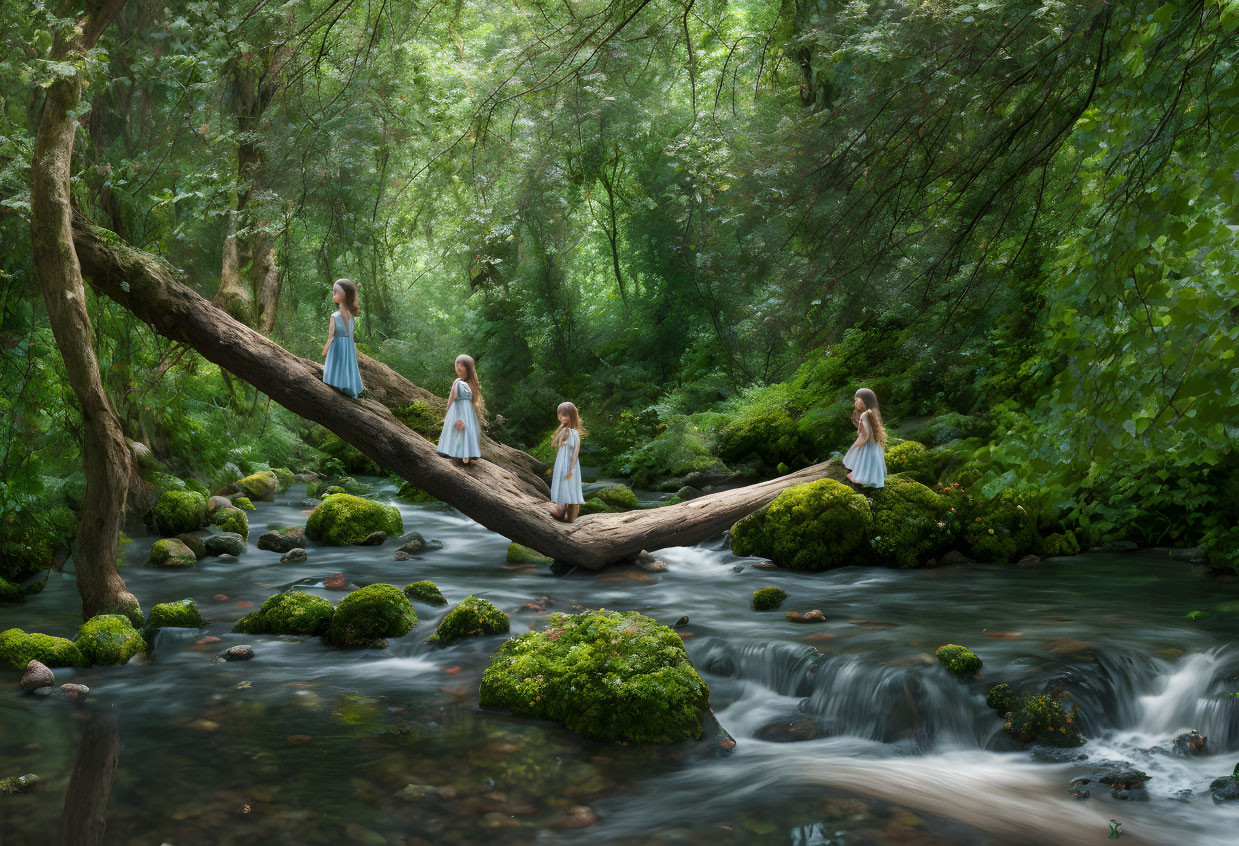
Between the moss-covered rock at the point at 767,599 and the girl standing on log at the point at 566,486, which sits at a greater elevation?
the girl standing on log at the point at 566,486

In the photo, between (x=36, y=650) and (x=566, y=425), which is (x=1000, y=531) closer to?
(x=566, y=425)

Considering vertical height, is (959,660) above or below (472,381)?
below

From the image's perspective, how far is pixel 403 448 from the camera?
399 inches

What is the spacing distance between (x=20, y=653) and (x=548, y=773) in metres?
4.73

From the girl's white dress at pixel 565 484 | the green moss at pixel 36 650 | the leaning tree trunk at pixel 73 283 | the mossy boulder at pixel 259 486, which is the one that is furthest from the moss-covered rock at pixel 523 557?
the mossy boulder at pixel 259 486

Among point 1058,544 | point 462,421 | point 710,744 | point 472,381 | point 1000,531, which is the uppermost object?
point 472,381

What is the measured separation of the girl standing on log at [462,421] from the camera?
1055 cm

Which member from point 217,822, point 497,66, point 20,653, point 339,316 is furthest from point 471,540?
point 217,822

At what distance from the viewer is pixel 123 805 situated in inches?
195

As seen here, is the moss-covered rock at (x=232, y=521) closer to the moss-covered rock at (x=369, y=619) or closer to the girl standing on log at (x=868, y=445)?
the moss-covered rock at (x=369, y=619)

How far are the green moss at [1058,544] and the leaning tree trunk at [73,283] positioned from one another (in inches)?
396

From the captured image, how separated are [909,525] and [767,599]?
2.84 m

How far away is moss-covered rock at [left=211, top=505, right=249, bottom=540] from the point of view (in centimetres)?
1266

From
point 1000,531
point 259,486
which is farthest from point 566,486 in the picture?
Answer: point 259,486
